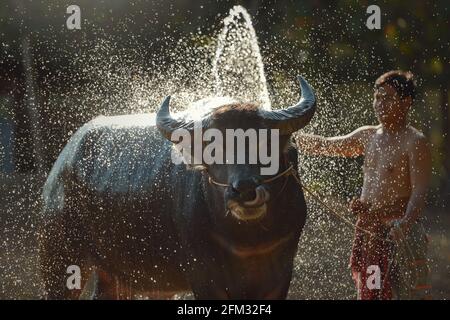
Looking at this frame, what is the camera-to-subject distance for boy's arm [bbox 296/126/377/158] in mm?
4422

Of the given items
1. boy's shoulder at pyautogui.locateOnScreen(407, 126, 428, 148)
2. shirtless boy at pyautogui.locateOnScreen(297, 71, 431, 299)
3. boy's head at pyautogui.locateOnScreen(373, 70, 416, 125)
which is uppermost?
boy's head at pyautogui.locateOnScreen(373, 70, 416, 125)

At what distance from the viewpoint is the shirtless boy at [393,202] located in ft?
13.1

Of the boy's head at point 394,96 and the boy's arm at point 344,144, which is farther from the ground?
the boy's head at point 394,96

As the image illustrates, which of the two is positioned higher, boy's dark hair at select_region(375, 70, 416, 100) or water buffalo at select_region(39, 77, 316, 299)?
boy's dark hair at select_region(375, 70, 416, 100)

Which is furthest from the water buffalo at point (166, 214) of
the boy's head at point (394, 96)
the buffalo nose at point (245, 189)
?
the boy's head at point (394, 96)

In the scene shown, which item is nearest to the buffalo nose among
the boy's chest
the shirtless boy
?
the shirtless boy

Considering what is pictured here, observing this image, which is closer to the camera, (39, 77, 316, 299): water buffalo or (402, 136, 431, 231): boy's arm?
(39, 77, 316, 299): water buffalo

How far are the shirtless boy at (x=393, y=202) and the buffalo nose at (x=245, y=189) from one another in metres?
1.02

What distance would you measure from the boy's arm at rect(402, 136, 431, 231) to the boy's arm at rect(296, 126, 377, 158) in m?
0.34

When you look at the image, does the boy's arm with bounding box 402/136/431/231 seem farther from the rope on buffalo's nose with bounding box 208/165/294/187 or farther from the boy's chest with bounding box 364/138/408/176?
the rope on buffalo's nose with bounding box 208/165/294/187

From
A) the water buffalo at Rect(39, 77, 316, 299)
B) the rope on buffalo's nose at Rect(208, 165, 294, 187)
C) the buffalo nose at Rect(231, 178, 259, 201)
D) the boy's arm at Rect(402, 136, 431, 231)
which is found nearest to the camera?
the buffalo nose at Rect(231, 178, 259, 201)

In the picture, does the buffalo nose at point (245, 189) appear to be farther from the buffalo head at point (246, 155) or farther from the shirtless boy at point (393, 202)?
the shirtless boy at point (393, 202)

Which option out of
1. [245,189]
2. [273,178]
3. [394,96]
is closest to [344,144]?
[394,96]

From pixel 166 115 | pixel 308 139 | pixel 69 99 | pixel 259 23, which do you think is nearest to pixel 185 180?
pixel 166 115
